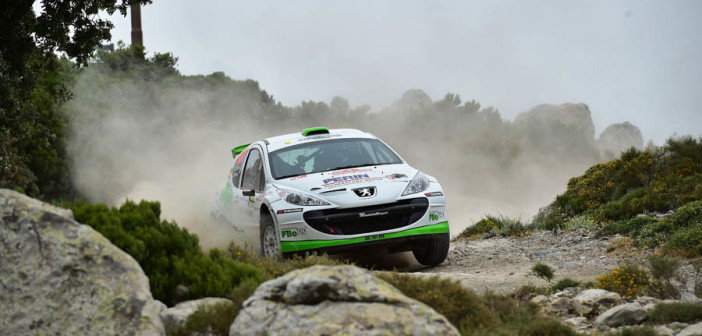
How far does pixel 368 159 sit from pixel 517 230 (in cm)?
509

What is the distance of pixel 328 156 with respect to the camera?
1117 cm

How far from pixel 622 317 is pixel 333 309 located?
273cm

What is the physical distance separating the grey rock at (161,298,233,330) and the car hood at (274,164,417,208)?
3.71 meters

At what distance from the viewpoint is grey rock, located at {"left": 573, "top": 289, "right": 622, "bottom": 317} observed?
733 cm

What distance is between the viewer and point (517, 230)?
15.3 metres

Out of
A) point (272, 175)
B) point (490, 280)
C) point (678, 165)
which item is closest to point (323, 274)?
point (490, 280)

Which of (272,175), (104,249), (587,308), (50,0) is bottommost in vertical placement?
(587,308)

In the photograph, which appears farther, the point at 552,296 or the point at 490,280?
the point at 490,280

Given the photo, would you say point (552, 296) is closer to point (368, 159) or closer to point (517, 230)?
point (368, 159)

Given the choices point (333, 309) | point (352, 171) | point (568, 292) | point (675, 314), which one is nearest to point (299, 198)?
point (352, 171)

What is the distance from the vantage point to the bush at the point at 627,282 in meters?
7.96

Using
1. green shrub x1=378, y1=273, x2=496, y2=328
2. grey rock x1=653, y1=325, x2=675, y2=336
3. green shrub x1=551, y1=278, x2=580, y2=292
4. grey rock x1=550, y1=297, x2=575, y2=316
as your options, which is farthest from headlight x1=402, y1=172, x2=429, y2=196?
grey rock x1=653, y1=325, x2=675, y2=336

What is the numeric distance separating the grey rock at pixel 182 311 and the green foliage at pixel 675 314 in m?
3.25

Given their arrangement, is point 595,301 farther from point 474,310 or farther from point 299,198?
point 299,198
